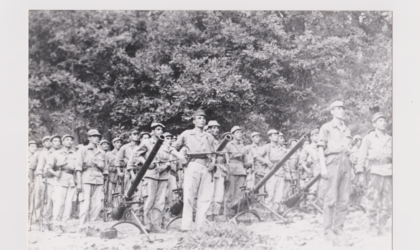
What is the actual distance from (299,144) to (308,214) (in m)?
1.02

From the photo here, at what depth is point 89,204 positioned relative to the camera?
6.39 metres

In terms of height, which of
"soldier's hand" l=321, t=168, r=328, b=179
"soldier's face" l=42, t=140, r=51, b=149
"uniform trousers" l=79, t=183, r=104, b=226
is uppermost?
"soldier's face" l=42, t=140, r=51, b=149

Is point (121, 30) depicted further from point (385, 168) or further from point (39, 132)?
point (385, 168)

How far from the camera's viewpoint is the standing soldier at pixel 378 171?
6.57m

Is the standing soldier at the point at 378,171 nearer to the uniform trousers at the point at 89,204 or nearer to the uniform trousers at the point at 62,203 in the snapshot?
the uniform trousers at the point at 89,204

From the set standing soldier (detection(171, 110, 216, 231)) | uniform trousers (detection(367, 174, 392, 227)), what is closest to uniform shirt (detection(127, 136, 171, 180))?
standing soldier (detection(171, 110, 216, 231))

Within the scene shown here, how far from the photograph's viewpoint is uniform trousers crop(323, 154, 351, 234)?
657 centimetres

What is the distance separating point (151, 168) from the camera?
6438 millimetres

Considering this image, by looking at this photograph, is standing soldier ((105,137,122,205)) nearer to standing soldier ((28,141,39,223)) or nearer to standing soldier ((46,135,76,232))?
standing soldier ((46,135,76,232))

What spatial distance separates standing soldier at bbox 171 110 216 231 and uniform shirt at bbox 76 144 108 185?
1021mm

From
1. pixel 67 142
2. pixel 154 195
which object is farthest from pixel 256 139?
pixel 67 142

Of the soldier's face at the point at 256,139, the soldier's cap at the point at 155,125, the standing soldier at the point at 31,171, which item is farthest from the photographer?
the soldier's face at the point at 256,139

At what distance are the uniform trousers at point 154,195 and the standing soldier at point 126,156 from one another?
10.6 inches

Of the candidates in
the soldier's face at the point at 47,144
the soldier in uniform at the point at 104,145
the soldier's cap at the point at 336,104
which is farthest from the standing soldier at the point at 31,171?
the soldier's cap at the point at 336,104
